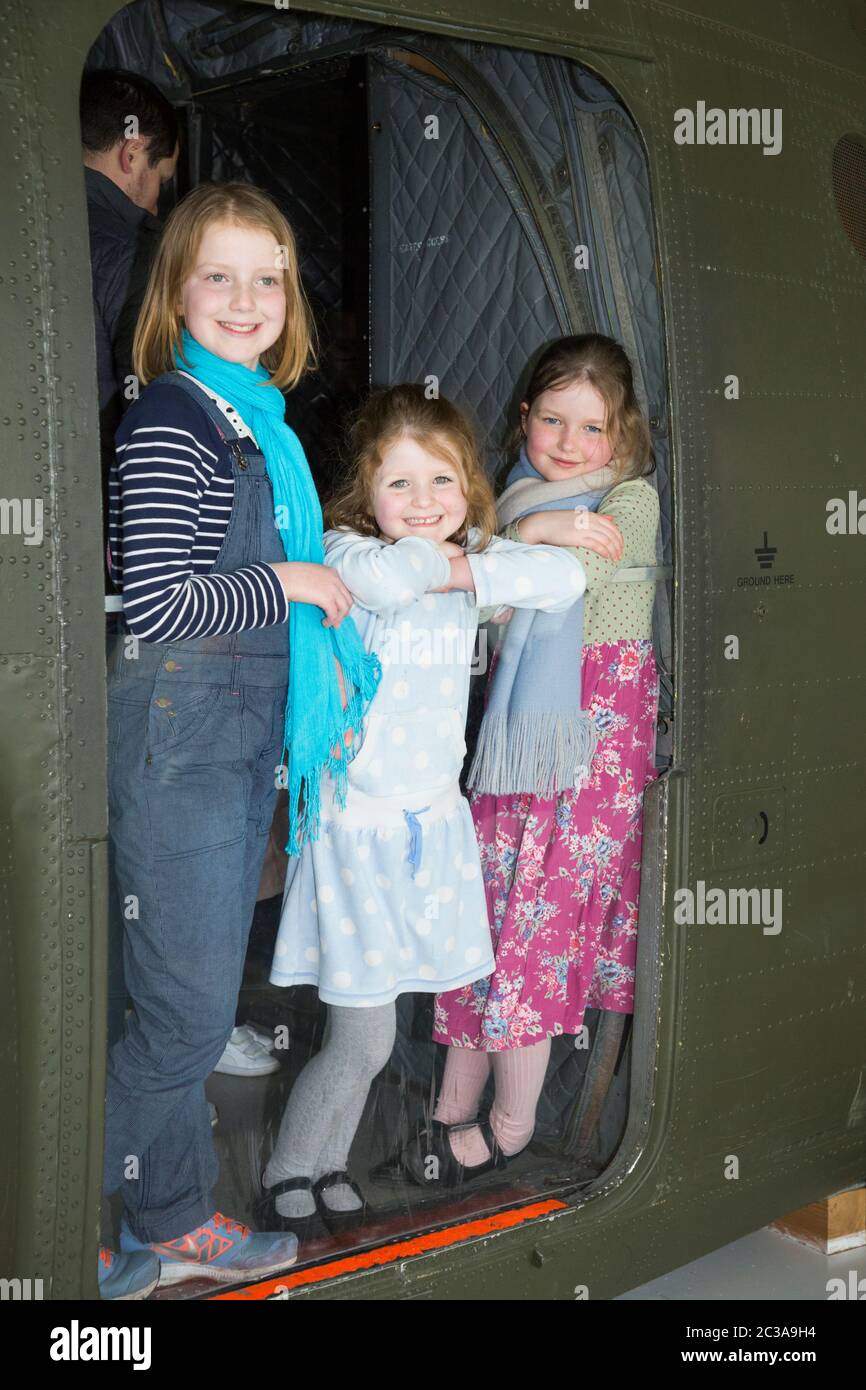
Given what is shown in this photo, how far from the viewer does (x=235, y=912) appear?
2244mm

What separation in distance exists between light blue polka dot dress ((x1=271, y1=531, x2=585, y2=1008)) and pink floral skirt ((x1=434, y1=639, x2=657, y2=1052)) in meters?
0.27

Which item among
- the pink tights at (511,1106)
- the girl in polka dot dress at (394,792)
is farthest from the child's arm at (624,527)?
the pink tights at (511,1106)

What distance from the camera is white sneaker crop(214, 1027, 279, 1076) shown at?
2.91 metres

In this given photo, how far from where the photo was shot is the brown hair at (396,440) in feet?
7.83

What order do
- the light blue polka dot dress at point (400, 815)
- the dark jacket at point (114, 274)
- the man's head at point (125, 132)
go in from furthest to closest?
the man's head at point (125, 132) → the dark jacket at point (114, 274) → the light blue polka dot dress at point (400, 815)

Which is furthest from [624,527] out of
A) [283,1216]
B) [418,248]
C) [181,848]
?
[283,1216]

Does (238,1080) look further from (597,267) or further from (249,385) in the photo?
(597,267)

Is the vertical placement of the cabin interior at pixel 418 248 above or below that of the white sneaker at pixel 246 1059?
above

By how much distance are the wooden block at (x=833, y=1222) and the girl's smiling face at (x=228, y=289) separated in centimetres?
227

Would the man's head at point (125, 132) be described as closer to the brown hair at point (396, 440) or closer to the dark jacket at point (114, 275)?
the dark jacket at point (114, 275)

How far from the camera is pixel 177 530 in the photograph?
203 centimetres

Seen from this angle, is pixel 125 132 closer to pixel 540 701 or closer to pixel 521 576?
pixel 521 576

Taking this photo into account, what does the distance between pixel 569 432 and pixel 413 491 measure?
441mm

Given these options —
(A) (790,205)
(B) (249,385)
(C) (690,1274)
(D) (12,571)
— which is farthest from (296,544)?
(C) (690,1274)
